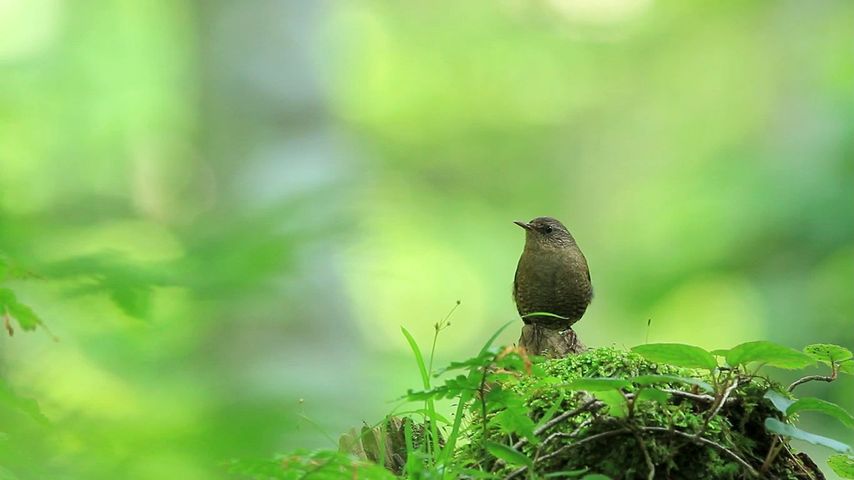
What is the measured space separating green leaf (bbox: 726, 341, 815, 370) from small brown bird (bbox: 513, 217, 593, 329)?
68.1 inches

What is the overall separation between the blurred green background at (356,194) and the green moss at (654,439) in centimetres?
48

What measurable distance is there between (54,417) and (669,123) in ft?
44.2

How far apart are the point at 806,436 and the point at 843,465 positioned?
492mm

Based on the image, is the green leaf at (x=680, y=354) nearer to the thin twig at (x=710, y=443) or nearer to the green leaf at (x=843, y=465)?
the thin twig at (x=710, y=443)

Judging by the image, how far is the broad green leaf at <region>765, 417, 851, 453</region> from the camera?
1647 millimetres

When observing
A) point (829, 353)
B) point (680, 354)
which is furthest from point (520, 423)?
point (829, 353)

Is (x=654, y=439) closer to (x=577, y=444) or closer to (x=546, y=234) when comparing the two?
(x=577, y=444)

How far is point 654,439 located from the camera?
193 cm

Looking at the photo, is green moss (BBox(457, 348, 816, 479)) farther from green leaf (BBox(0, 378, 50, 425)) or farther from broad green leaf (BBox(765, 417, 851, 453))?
green leaf (BBox(0, 378, 50, 425))

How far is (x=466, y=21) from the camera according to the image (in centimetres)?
1491

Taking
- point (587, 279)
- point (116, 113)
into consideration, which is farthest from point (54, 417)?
point (116, 113)

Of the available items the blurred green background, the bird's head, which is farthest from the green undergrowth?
the bird's head

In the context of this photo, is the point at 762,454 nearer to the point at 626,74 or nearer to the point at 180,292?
the point at 180,292

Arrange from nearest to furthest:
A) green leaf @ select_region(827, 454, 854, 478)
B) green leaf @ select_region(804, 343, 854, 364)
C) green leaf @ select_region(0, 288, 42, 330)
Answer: green leaf @ select_region(0, 288, 42, 330) → green leaf @ select_region(804, 343, 854, 364) → green leaf @ select_region(827, 454, 854, 478)
